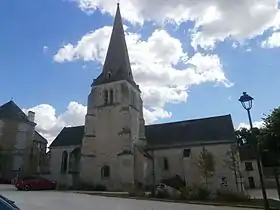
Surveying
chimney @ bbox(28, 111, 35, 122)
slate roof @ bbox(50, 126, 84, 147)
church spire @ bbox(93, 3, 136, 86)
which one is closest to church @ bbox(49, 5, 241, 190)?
church spire @ bbox(93, 3, 136, 86)

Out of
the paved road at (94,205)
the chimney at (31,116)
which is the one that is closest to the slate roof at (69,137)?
the chimney at (31,116)

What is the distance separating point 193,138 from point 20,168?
1169 inches

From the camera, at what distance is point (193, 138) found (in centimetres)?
3947

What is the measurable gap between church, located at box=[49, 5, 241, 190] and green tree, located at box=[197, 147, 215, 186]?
485mm

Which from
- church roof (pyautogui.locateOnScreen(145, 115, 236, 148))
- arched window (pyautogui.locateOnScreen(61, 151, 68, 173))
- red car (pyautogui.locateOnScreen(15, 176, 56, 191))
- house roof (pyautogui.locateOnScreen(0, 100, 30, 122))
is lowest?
red car (pyautogui.locateOnScreen(15, 176, 56, 191))

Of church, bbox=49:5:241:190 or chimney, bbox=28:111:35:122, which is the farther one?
chimney, bbox=28:111:35:122

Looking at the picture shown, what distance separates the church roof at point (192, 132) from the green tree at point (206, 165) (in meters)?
2.62

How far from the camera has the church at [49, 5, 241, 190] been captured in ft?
120

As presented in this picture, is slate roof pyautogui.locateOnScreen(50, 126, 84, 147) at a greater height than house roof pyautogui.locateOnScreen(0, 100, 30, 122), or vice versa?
house roof pyautogui.locateOnScreen(0, 100, 30, 122)

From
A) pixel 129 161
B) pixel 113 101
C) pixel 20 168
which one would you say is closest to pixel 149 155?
pixel 129 161

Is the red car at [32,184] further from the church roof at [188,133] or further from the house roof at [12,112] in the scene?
the house roof at [12,112]

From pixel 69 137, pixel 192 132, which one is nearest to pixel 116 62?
pixel 69 137

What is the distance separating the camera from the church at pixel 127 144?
3656cm

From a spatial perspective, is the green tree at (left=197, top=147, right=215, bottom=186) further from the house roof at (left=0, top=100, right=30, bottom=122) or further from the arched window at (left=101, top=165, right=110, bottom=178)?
the house roof at (left=0, top=100, right=30, bottom=122)
